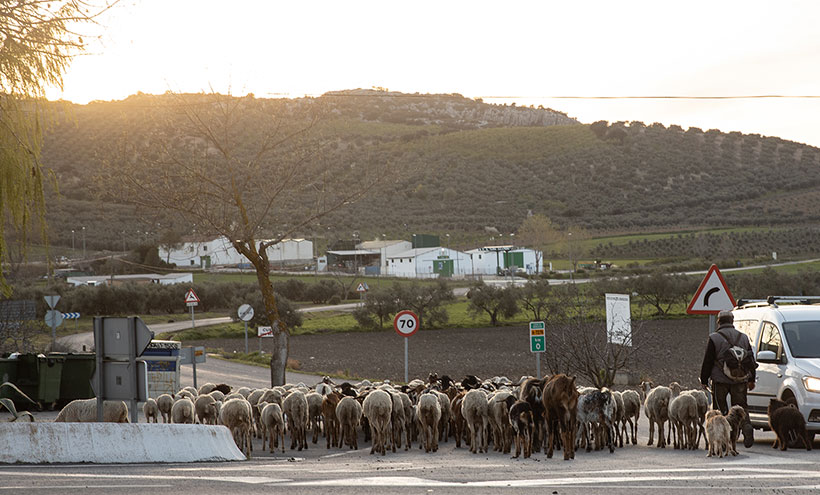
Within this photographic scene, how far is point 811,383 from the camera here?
43.9ft

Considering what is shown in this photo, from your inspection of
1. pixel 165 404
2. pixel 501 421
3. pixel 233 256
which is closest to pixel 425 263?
pixel 233 256

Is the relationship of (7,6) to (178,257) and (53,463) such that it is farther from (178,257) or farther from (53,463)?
(178,257)

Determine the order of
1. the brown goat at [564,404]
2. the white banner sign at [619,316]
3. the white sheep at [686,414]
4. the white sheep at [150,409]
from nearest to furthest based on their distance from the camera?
1. the brown goat at [564,404]
2. the white sheep at [686,414]
3. the white sheep at [150,409]
4. the white banner sign at [619,316]

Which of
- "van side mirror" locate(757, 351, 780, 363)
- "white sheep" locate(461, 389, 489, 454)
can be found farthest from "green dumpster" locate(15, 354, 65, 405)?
"van side mirror" locate(757, 351, 780, 363)

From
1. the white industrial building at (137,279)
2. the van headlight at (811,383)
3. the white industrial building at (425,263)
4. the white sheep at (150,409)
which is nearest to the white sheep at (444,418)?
the white sheep at (150,409)

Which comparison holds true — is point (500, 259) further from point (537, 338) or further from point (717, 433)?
point (717, 433)

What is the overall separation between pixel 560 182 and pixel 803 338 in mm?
132683

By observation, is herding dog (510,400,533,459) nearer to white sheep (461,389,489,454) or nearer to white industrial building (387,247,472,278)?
white sheep (461,389,489,454)

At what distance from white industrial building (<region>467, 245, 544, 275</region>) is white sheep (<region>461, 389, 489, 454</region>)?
296ft

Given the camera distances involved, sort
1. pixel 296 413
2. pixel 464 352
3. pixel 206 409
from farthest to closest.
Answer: pixel 464 352 < pixel 206 409 < pixel 296 413

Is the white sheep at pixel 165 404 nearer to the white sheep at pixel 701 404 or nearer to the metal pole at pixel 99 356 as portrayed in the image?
the metal pole at pixel 99 356

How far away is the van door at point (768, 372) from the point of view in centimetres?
1421

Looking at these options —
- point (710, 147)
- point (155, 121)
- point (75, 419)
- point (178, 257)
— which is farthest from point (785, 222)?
point (75, 419)

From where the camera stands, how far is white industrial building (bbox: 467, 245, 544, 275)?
10550cm
